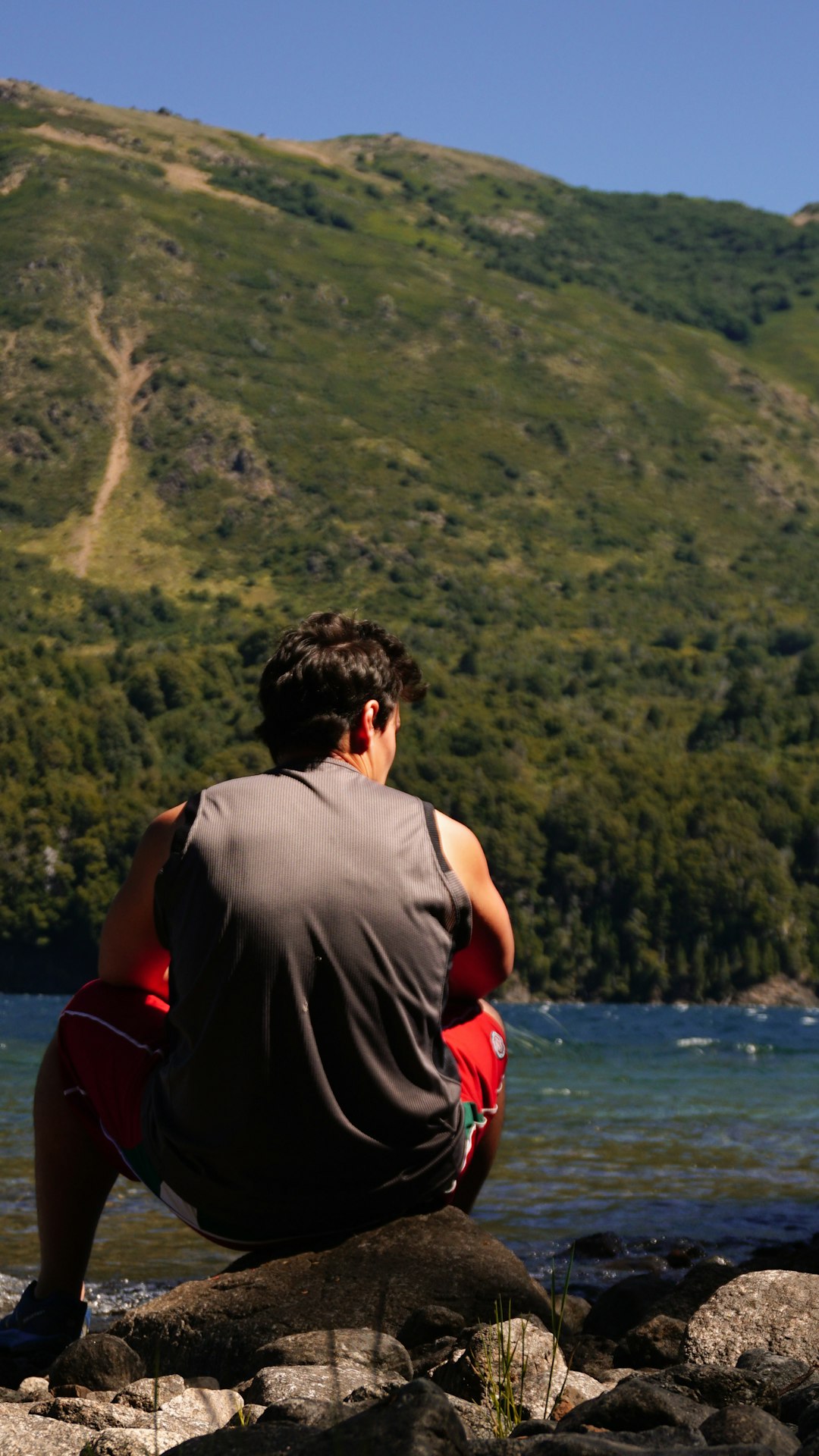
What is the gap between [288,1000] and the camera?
3229 mm

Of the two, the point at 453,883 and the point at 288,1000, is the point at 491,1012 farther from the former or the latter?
the point at 288,1000

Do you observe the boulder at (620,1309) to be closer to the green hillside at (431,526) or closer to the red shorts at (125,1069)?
the red shorts at (125,1069)

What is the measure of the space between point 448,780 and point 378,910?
74.6m

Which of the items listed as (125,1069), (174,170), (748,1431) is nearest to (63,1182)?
(125,1069)

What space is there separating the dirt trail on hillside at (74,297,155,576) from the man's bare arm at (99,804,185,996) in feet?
351

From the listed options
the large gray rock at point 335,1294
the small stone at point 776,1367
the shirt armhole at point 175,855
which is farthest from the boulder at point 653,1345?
the shirt armhole at point 175,855

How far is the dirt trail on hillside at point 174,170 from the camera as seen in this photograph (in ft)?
543

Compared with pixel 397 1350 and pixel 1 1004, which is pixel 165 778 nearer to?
pixel 1 1004

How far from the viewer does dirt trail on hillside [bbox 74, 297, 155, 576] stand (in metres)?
113

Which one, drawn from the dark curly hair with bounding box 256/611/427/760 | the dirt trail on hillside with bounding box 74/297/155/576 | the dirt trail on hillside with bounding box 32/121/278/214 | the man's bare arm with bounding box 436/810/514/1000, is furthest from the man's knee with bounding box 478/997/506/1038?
the dirt trail on hillside with bounding box 32/121/278/214

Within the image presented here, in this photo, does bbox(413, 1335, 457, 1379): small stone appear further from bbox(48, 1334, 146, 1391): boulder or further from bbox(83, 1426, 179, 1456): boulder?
bbox(83, 1426, 179, 1456): boulder

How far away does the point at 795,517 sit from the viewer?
12731 cm

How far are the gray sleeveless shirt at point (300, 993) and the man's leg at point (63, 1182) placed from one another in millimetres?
399

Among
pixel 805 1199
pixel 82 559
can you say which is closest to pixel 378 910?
pixel 805 1199
